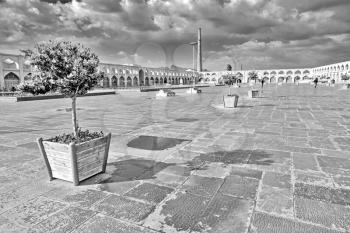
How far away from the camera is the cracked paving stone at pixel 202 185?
9.99 feet

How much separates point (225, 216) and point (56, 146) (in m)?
2.48

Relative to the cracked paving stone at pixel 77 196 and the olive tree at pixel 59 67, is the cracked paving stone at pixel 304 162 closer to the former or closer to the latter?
the cracked paving stone at pixel 77 196

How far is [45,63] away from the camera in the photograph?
10.4ft

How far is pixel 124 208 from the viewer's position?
267 cm

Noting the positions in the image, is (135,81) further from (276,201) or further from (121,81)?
(276,201)

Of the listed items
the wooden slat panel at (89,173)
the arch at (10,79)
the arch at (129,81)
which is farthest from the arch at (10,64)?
the wooden slat panel at (89,173)

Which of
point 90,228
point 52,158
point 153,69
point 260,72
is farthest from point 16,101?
point 260,72

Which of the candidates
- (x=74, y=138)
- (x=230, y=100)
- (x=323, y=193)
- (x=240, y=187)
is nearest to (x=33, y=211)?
(x=74, y=138)

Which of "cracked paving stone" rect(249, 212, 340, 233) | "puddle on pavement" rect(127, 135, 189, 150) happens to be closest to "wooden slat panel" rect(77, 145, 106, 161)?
"puddle on pavement" rect(127, 135, 189, 150)

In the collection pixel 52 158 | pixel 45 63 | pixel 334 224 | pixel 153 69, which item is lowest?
pixel 334 224

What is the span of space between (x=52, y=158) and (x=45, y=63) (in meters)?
1.39

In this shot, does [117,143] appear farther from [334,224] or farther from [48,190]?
[334,224]

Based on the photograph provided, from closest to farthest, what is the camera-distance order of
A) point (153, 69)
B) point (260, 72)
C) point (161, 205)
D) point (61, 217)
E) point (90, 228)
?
point (90, 228), point (61, 217), point (161, 205), point (153, 69), point (260, 72)

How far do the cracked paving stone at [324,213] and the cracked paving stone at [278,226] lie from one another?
0.42 feet
